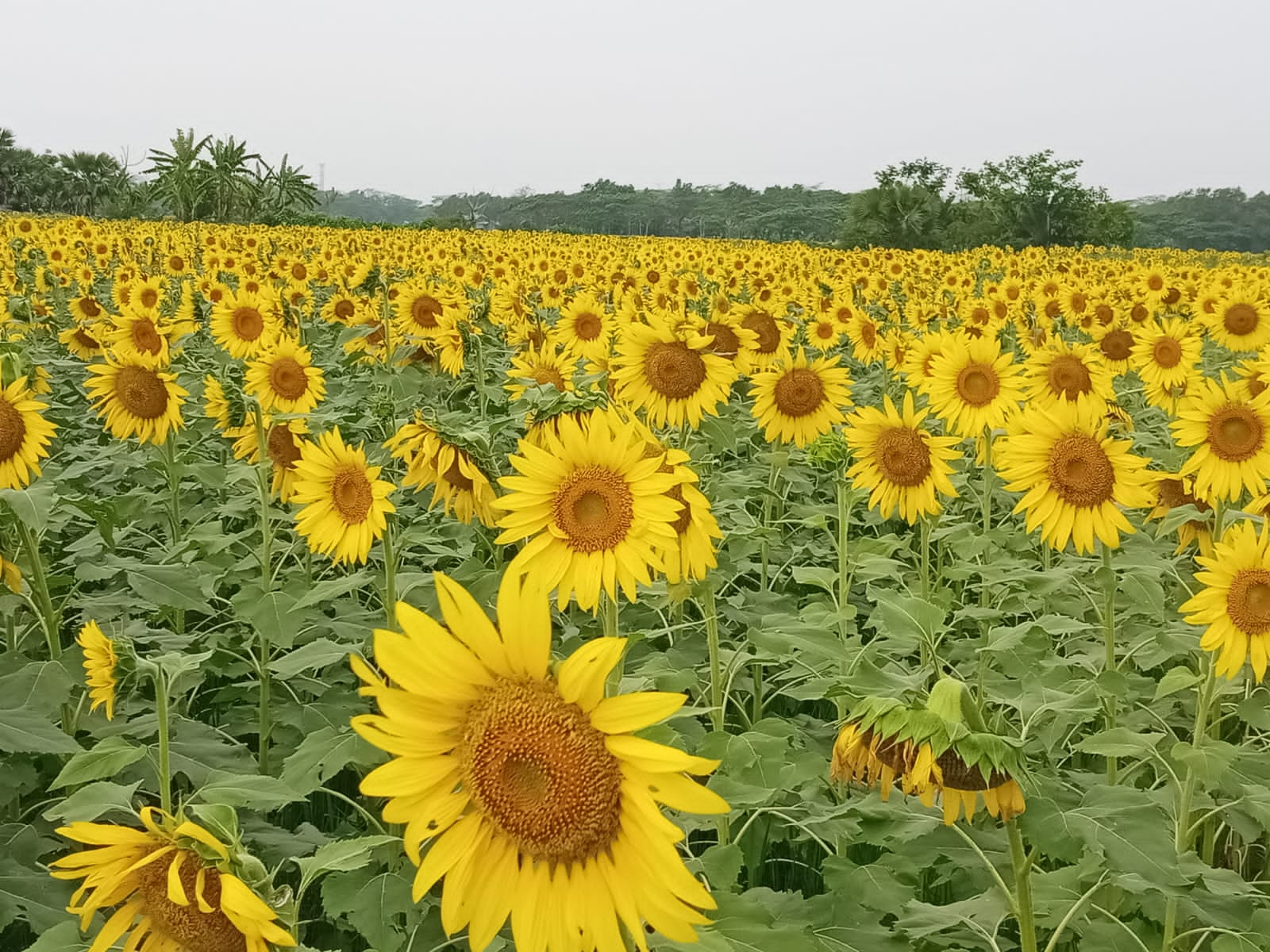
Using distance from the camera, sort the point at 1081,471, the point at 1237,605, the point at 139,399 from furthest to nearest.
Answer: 1. the point at 139,399
2. the point at 1081,471
3. the point at 1237,605

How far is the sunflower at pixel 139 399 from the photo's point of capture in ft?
13.7

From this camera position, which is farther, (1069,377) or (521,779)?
(1069,377)

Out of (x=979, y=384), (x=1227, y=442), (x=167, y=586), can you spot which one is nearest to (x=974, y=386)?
(x=979, y=384)

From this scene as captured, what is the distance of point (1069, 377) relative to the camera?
4.82 m

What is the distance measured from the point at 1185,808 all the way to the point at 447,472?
2.13 m

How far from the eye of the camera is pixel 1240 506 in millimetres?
4473

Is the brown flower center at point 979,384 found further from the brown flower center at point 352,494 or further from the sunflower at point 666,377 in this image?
the brown flower center at point 352,494

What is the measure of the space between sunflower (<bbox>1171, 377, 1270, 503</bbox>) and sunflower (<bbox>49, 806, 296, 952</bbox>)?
11.6 ft

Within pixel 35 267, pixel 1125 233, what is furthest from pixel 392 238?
pixel 1125 233

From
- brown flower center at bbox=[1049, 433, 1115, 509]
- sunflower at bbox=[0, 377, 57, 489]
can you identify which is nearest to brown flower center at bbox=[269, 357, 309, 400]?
sunflower at bbox=[0, 377, 57, 489]

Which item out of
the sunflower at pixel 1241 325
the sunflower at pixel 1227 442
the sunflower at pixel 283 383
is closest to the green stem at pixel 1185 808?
the sunflower at pixel 1227 442

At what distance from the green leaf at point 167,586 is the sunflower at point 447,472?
2.43 ft

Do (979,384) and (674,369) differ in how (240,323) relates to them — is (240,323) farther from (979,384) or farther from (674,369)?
(979,384)

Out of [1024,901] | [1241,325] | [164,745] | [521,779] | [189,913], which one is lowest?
[1024,901]
